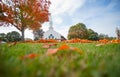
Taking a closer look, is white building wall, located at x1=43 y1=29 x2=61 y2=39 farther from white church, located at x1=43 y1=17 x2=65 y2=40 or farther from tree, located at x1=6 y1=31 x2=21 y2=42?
tree, located at x1=6 y1=31 x2=21 y2=42

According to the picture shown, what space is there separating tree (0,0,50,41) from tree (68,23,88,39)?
25.8 meters

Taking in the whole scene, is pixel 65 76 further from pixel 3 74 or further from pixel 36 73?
pixel 3 74

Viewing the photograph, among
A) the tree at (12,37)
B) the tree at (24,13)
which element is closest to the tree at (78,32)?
the tree at (12,37)

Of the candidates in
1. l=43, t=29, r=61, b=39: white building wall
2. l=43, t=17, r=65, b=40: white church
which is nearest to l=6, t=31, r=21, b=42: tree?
l=43, t=29, r=61, b=39: white building wall

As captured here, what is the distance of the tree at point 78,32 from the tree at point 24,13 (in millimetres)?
25821

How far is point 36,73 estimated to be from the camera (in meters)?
1.23

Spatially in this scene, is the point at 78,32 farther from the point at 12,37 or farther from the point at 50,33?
the point at 12,37

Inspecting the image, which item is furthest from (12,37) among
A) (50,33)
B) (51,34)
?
A: (51,34)

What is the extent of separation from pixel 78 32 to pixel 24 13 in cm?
2899

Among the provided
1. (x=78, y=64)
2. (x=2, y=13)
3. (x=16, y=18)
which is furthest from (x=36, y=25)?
(x=78, y=64)

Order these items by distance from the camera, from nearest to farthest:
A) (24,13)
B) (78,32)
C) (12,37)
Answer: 1. (24,13)
2. (12,37)
3. (78,32)

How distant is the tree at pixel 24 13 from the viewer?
24.1m

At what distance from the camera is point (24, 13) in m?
24.6

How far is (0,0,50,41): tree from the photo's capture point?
79.1 feet
